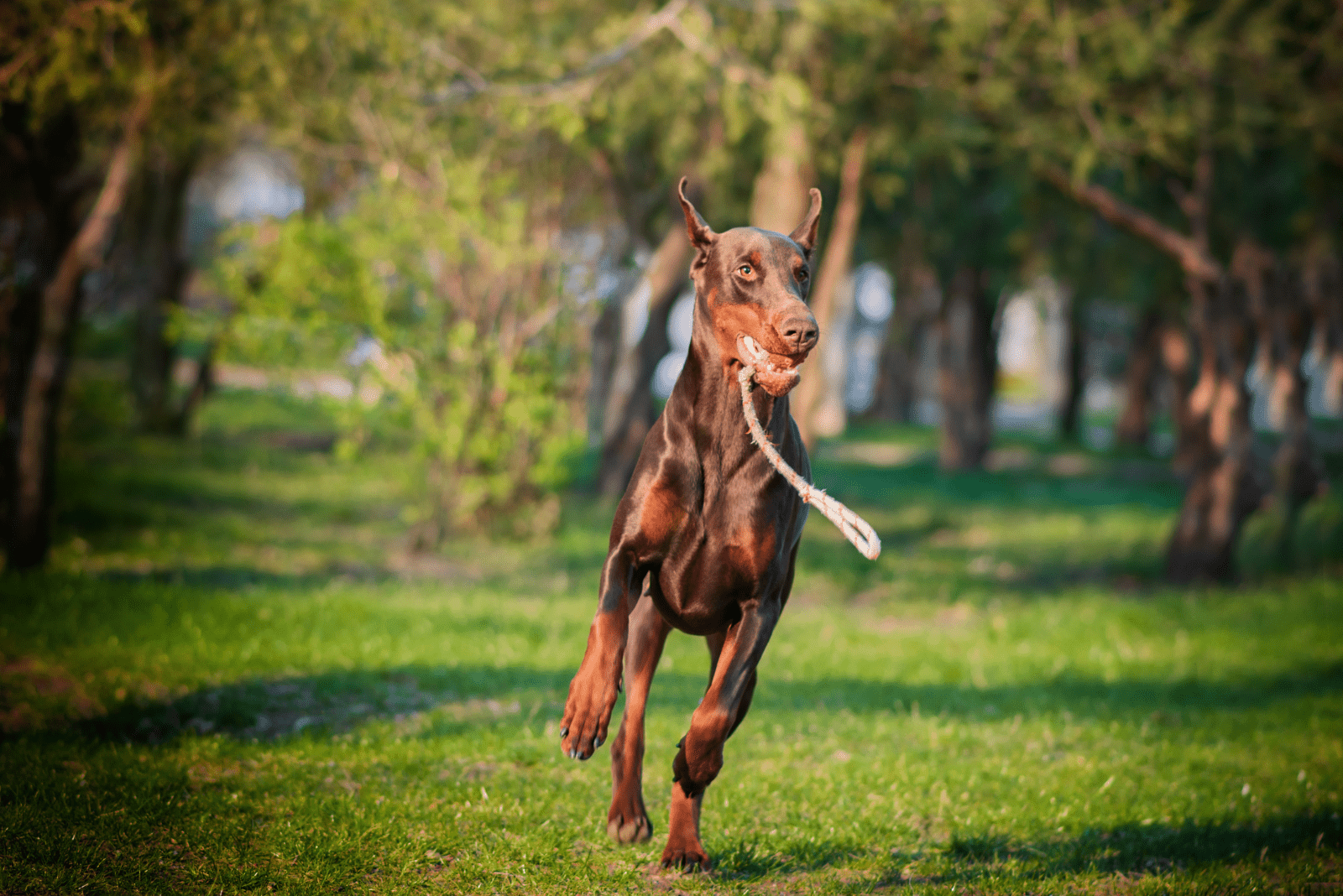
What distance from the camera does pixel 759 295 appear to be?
394cm

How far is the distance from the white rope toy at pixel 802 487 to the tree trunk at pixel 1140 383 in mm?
28850

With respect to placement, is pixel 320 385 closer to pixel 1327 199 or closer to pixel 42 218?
pixel 42 218

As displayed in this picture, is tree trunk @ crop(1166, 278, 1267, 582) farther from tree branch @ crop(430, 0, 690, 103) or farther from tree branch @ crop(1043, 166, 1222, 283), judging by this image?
tree branch @ crop(430, 0, 690, 103)

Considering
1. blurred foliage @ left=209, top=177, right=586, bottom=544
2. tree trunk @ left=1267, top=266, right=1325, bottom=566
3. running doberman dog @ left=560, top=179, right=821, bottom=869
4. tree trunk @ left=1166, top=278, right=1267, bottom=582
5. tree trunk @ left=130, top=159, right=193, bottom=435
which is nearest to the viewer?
running doberman dog @ left=560, top=179, right=821, bottom=869

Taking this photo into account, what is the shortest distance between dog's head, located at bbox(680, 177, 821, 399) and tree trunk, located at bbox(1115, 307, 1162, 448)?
94.3ft

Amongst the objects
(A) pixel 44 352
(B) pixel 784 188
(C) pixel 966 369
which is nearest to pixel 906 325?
(C) pixel 966 369

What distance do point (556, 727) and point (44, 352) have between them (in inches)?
260

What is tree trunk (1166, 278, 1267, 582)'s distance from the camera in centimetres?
1430

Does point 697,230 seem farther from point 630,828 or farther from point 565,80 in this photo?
point 565,80

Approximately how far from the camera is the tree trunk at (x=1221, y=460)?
14305mm

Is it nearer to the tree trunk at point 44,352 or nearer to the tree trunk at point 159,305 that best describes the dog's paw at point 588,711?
the tree trunk at point 44,352

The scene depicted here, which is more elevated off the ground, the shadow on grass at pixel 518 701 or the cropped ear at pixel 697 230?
the cropped ear at pixel 697 230

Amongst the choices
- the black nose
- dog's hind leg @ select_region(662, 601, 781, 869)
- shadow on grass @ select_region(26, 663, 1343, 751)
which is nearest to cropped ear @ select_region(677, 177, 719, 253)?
the black nose

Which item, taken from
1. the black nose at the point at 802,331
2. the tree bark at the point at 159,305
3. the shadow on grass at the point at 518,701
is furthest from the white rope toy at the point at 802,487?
the tree bark at the point at 159,305
